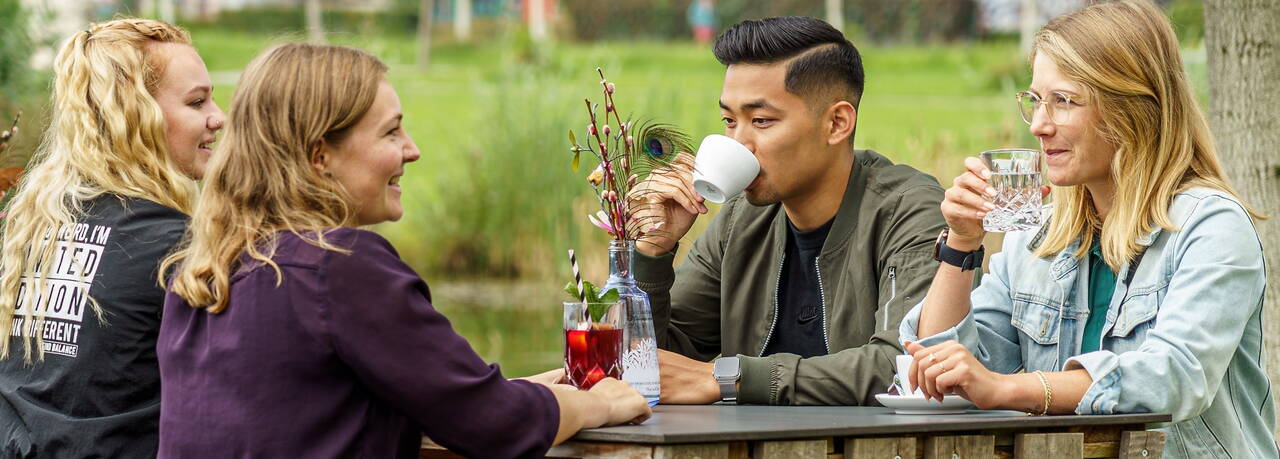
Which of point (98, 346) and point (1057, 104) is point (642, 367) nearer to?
point (1057, 104)

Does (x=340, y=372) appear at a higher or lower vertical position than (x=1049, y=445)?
higher

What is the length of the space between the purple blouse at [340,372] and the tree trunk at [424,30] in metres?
19.9

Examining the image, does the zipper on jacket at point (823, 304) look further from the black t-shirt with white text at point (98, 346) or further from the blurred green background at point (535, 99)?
the black t-shirt with white text at point (98, 346)

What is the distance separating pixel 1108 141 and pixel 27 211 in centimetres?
201

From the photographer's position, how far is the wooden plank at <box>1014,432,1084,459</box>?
2438 mm

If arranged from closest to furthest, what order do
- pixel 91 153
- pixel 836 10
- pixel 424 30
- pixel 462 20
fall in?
pixel 91 153 < pixel 836 10 < pixel 424 30 < pixel 462 20

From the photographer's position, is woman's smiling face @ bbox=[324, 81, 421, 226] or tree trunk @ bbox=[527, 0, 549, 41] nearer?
woman's smiling face @ bbox=[324, 81, 421, 226]

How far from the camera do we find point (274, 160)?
2.29 m

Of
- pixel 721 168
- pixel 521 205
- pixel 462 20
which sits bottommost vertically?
pixel 521 205

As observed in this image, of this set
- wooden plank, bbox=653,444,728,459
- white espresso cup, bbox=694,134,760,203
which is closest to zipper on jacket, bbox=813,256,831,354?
white espresso cup, bbox=694,134,760,203

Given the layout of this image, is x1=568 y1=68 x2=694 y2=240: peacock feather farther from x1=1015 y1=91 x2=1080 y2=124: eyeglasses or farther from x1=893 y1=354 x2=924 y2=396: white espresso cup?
x1=1015 y1=91 x2=1080 y2=124: eyeglasses

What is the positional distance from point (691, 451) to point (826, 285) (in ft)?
4.23

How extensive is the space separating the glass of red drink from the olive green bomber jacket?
1.23 ft

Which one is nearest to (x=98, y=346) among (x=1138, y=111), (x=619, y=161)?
(x=619, y=161)
